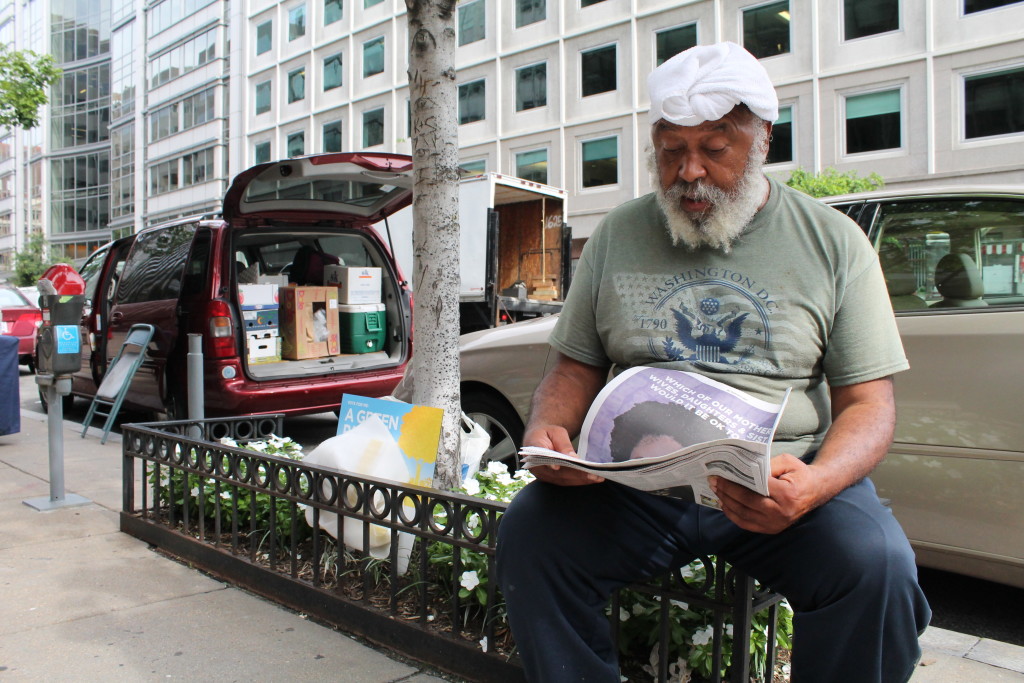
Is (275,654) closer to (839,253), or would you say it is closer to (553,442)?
(553,442)

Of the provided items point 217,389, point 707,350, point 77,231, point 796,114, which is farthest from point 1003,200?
point 77,231

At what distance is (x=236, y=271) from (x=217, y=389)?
0.90 meters

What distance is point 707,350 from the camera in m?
1.79

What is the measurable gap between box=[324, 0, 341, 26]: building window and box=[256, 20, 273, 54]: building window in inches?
163

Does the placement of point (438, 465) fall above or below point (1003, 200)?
below

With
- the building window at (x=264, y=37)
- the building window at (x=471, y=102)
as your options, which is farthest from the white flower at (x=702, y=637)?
the building window at (x=264, y=37)

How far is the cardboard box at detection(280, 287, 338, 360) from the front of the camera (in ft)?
22.2

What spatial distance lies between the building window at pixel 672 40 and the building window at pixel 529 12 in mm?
4569

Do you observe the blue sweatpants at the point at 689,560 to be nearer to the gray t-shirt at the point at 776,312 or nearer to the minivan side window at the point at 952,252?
the gray t-shirt at the point at 776,312

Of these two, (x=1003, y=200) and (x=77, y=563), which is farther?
(x=77, y=563)

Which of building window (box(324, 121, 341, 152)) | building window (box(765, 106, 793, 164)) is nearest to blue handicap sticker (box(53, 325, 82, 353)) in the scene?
building window (box(765, 106, 793, 164))

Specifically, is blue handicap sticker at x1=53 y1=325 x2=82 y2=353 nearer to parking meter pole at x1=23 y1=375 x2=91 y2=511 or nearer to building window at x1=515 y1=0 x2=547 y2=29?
parking meter pole at x1=23 y1=375 x2=91 y2=511

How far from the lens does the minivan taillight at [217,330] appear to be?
5895mm

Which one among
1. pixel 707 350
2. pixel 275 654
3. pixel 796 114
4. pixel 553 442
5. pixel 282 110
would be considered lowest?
pixel 275 654
